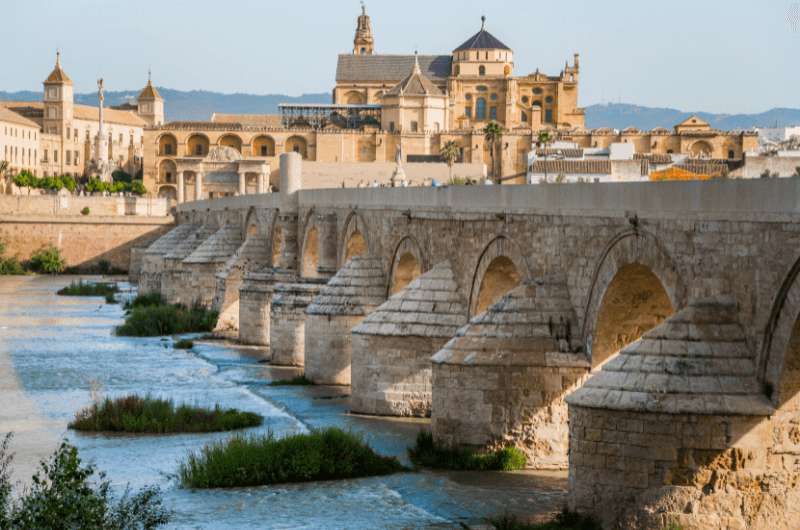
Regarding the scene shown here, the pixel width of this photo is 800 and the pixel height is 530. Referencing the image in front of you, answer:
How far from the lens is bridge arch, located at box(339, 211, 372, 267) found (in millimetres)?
30375

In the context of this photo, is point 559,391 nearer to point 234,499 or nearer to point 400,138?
point 234,499

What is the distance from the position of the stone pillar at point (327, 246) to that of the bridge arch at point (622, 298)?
50.3ft

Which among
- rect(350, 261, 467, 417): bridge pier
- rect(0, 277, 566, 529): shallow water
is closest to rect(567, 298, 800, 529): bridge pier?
rect(0, 277, 566, 529): shallow water

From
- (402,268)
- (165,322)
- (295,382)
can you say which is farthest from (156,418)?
(165,322)

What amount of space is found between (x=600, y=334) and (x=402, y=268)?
9.67 metres

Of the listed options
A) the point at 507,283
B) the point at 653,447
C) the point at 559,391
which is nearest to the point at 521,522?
the point at 653,447

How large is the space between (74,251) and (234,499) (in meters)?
58.6

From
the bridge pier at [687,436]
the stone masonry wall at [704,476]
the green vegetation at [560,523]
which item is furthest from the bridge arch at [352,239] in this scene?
the stone masonry wall at [704,476]

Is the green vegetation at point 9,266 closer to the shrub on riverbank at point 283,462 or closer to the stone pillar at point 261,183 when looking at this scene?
the stone pillar at point 261,183

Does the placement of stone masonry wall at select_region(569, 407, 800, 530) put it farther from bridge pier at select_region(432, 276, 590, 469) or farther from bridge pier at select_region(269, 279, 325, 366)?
bridge pier at select_region(269, 279, 325, 366)

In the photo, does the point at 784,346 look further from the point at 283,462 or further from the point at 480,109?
the point at 480,109

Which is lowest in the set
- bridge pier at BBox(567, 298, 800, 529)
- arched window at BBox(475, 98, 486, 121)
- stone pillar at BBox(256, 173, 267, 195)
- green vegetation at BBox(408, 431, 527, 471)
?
green vegetation at BBox(408, 431, 527, 471)

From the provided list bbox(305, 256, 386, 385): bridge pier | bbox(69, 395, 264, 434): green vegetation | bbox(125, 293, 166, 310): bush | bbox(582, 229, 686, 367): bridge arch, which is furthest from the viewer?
bbox(125, 293, 166, 310): bush

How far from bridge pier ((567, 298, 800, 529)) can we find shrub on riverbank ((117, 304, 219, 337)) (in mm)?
25844
